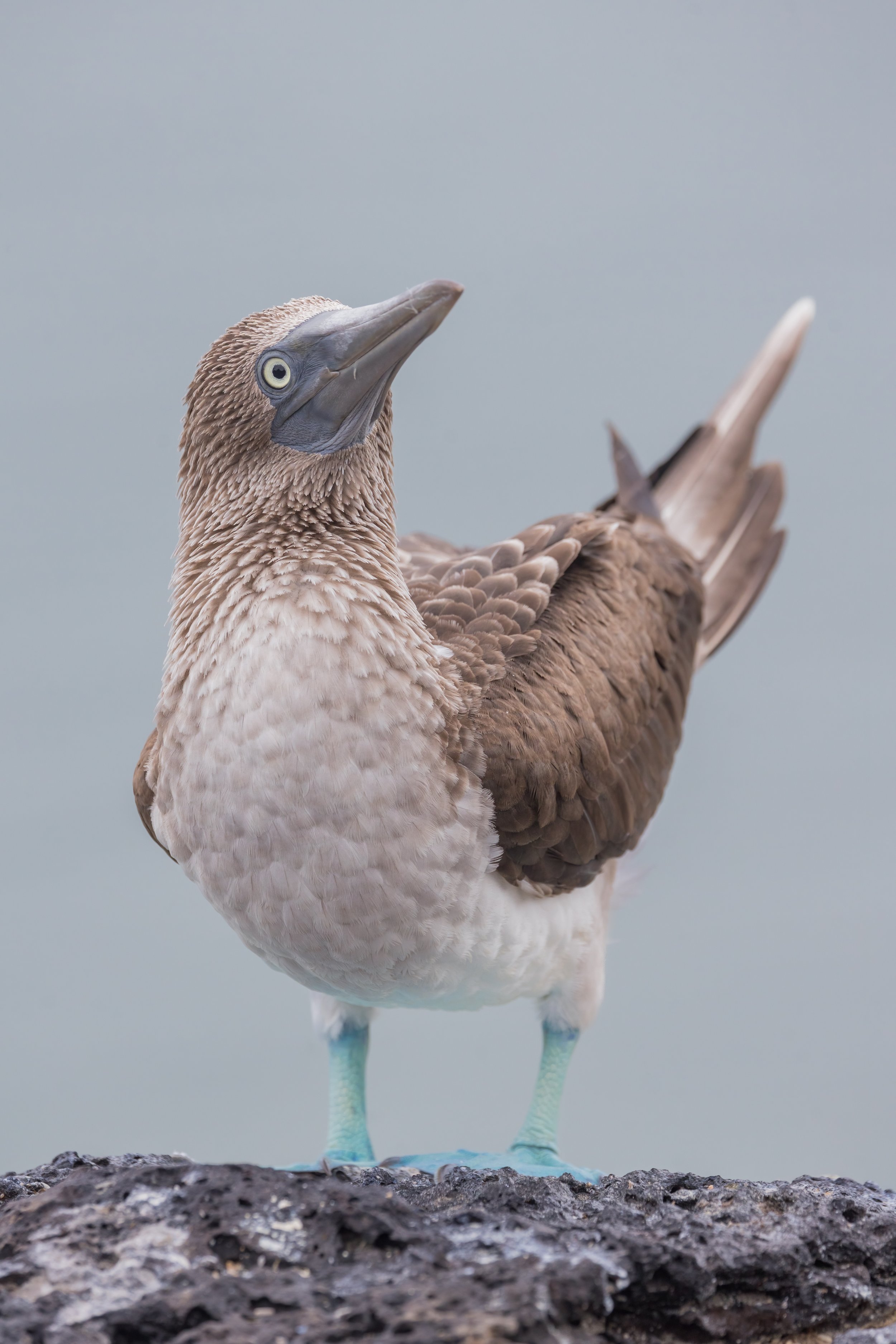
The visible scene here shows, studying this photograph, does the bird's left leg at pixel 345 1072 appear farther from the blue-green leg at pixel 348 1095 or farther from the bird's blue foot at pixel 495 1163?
the bird's blue foot at pixel 495 1163

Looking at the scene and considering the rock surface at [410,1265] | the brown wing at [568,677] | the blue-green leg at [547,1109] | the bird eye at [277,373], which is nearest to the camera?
the rock surface at [410,1265]

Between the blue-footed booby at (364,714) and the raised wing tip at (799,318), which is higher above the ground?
the raised wing tip at (799,318)

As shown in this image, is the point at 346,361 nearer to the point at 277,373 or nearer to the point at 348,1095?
the point at 277,373

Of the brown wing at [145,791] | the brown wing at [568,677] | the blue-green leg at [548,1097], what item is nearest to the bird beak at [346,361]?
the brown wing at [568,677]

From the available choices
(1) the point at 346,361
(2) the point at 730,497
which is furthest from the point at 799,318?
(1) the point at 346,361

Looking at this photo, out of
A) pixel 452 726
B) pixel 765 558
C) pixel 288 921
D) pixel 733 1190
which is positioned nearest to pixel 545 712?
pixel 452 726

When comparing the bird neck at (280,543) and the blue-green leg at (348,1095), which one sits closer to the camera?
the bird neck at (280,543)

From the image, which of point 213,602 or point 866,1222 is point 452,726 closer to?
point 213,602
